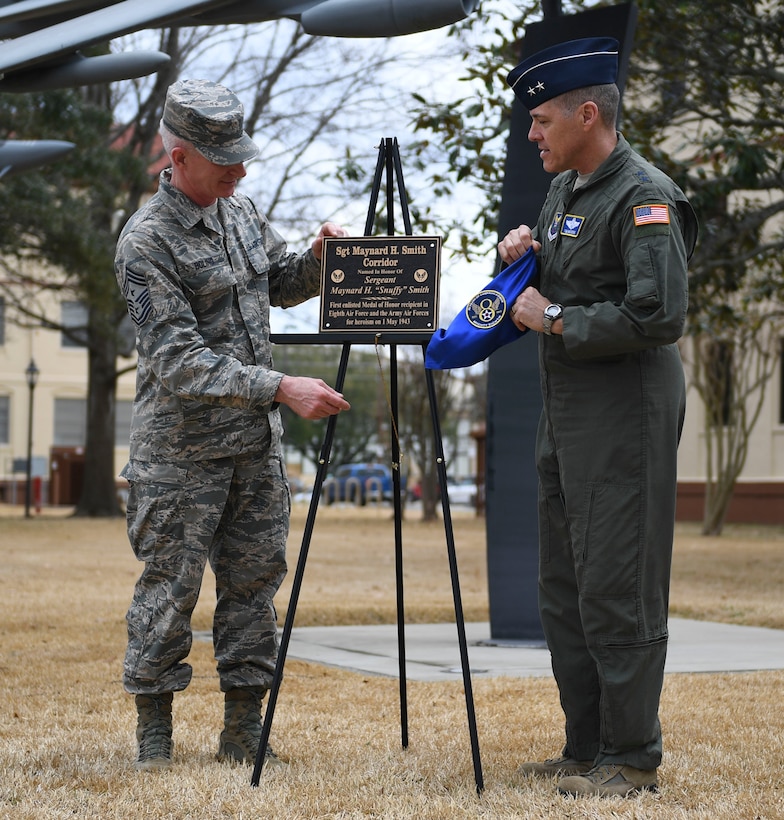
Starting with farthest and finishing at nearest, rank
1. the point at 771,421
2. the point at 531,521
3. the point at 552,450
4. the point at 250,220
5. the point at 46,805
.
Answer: the point at 771,421, the point at 531,521, the point at 250,220, the point at 552,450, the point at 46,805

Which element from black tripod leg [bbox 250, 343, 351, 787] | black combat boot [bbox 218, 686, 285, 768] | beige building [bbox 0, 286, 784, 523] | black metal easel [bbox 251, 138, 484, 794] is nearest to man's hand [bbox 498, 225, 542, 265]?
black metal easel [bbox 251, 138, 484, 794]

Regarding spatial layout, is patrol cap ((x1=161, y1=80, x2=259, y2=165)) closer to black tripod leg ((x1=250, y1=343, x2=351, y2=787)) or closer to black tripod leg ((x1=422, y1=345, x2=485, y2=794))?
black tripod leg ((x1=250, y1=343, x2=351, y2=787))

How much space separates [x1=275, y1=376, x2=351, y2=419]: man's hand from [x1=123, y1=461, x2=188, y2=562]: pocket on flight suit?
57 centimetres

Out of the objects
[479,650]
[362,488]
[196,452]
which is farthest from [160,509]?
[362,488]

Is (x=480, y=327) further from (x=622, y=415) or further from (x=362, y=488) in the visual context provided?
(x=362, y=488)

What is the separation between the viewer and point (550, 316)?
160 inches

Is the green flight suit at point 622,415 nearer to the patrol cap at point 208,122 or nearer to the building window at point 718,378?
the patrol cap at point 208,122

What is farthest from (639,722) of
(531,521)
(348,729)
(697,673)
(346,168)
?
(346,168)

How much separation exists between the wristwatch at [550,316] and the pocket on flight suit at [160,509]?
4.50 ft

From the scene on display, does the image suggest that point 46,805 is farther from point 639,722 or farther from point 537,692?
point 537,692

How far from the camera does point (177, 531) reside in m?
4.56

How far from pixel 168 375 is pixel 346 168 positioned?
827 centimetres

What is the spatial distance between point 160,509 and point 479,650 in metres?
3.97

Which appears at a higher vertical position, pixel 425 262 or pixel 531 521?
pixel 425 262
